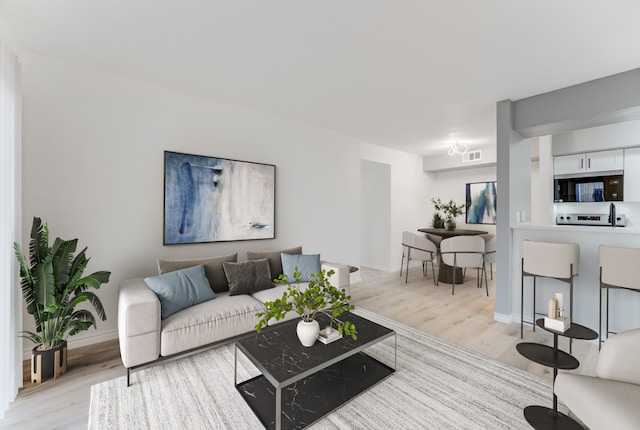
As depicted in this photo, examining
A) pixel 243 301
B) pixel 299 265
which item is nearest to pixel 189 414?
pixel 243 301

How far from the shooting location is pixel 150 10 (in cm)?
190

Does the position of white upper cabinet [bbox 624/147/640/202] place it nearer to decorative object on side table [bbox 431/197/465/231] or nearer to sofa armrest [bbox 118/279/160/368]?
decorative object on side table [bbox 431/197/465/231]

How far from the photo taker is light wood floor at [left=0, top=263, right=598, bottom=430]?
181cm

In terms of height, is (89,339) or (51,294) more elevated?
(51,294)

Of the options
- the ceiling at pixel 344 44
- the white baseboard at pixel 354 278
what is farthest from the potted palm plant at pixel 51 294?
the white baseboard at pixel 354 278

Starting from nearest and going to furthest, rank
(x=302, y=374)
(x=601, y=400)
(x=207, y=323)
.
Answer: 1. (x=601, y=400)
2. (x=302, y=374)
3. (x=207, y=323)

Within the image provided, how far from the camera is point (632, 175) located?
426cm

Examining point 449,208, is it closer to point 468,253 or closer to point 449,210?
point 449,210

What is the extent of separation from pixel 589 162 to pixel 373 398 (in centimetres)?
532

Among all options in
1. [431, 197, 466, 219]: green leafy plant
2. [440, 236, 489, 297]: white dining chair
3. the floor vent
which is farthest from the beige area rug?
the floor vent

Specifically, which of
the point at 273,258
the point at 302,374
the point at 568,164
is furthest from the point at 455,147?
the point at 302,374

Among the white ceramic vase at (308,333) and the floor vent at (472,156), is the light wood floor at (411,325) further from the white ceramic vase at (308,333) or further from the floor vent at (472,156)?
the floor vent at (472,156)

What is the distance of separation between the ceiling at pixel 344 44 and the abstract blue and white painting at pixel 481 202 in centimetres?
309

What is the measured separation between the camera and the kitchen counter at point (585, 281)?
2716mm
